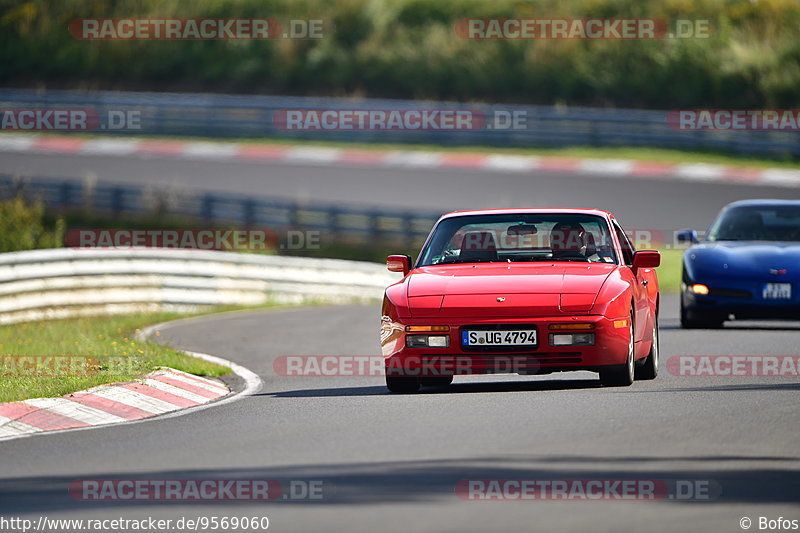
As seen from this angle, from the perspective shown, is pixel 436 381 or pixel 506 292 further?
pixel 436 381

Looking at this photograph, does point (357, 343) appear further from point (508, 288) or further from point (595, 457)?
point (595, 457)

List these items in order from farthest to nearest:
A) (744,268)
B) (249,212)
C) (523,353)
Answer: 1. (249,212)
2. (744,268)
3. (523,353)

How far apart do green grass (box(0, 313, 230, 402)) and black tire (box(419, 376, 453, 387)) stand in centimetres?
234

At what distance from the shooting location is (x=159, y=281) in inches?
880

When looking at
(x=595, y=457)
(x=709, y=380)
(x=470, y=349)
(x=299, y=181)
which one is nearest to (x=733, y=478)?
(x=595, y=457)

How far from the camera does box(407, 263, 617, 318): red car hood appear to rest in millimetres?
10938

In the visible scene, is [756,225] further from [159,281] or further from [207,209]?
[207,209]

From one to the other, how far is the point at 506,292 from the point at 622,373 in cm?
117

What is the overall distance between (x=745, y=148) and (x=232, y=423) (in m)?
28.0
